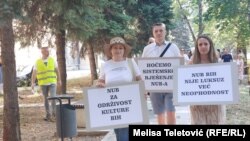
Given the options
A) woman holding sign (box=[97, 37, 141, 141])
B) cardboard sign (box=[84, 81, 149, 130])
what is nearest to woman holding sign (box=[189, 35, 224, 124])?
cardboard sign (box=[84, 81, 149, 130])

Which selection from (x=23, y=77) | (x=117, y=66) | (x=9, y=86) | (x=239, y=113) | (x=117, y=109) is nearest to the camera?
(x=117, y=66)

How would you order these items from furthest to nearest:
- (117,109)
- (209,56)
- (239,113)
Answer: (239,113) < (117,109) < (209,56)

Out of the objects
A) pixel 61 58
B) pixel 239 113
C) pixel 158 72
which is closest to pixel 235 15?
pixel 61 58

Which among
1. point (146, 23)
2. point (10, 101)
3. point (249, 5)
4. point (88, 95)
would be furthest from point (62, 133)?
point (249, 5)

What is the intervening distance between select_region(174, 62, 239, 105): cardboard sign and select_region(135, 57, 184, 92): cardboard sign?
80cm

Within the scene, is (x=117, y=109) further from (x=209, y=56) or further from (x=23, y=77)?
(x=23, y=77)

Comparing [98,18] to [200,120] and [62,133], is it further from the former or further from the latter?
[200,120]

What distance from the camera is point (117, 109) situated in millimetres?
5500

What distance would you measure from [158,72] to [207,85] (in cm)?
118

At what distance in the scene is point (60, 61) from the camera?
1614 centimetres

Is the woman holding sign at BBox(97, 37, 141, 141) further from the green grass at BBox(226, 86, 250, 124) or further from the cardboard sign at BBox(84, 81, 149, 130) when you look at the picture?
the green grass at BBox(226, 86, 250, 124)

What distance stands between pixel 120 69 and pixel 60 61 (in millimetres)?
10989

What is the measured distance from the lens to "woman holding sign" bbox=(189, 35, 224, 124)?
518 centimetres

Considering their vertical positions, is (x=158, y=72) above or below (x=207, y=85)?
above
